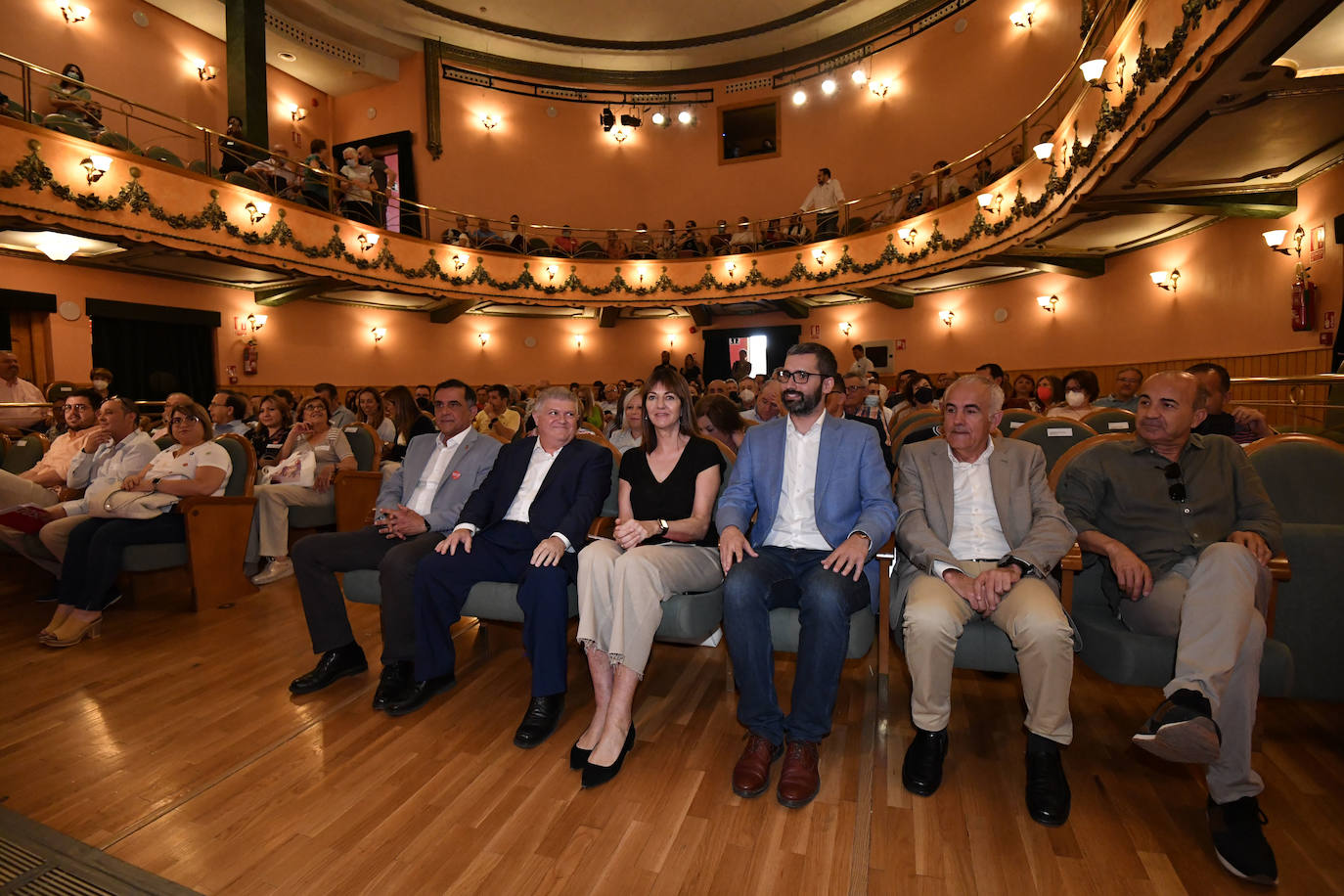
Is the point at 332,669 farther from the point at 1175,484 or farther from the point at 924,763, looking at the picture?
the point at 1175,484

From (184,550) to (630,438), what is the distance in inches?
93.9

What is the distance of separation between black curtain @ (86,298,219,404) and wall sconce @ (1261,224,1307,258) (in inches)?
503

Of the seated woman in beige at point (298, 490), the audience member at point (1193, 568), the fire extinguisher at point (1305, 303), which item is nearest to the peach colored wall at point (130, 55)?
the seated woman in beige at point (298, 490)

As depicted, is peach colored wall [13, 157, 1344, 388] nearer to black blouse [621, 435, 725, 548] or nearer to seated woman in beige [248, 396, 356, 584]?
black blouse [621, 435, 725, 548]

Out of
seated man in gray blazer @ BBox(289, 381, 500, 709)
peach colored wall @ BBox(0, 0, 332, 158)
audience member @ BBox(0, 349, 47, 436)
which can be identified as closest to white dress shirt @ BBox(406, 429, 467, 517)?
seated man in gray blazer @ BBox(289, 381, 500, 709)

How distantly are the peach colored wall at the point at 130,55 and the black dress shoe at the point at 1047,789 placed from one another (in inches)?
467

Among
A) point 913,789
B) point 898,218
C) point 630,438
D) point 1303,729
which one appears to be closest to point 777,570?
point 913,789

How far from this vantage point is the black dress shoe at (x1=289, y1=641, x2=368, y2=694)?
98.6 inches

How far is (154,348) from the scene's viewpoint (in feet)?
31.0

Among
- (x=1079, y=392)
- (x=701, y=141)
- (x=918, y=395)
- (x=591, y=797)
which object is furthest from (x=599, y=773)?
(x=701, y=141)

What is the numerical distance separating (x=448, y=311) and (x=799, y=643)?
12154mm

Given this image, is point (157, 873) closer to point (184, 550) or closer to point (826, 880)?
point (826, 880)

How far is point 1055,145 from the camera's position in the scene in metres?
6.94

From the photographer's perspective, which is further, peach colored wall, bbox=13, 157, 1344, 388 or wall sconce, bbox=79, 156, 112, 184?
peach colored wall, bbox=13, 157, 1344, 388
